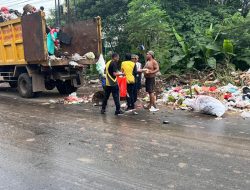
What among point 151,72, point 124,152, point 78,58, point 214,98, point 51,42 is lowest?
point 124,152

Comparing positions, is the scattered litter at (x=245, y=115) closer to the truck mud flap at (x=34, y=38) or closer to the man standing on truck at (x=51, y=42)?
the truck mud flap at (x=34, y=38)

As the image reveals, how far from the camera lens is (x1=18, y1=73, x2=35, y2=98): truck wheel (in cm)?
1120

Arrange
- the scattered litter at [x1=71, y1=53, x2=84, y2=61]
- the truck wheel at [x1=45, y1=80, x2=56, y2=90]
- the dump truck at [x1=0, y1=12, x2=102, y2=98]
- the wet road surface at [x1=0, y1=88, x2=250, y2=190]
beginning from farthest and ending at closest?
the truck wheel at [x1=45, y1=80, x2=56, y2=90] < the scattered litter at [x1=71, y1=53, x2=84, y2=61] < the dump truck at [x1=0, y1=12, x2=102, y2=98] < the wet road surface at [x1=0, y1=88, x2=250, y2=190]

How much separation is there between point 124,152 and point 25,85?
713 centimetres

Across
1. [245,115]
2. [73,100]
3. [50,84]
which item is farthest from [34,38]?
[245,115]

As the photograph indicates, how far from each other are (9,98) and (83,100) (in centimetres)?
277

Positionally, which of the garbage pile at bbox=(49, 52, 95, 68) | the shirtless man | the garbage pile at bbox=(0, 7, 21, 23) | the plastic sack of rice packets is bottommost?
the plastic sack of rice packets

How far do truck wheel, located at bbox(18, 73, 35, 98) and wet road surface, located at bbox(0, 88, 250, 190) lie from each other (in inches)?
120

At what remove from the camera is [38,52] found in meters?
10.3

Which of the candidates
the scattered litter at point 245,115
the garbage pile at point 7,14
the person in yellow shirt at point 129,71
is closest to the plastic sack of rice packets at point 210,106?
the scattered litter at point 245,115

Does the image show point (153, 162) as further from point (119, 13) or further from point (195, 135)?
point (119, 13)

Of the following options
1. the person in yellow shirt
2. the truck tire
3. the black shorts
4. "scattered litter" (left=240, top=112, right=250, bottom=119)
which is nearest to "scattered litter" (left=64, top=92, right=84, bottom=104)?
the truck tire

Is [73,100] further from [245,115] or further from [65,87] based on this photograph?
[245,115]

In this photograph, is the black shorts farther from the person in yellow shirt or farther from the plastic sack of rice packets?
the plastic sack of rice packets
